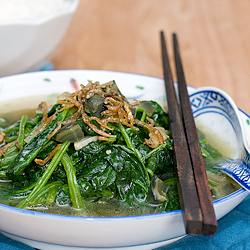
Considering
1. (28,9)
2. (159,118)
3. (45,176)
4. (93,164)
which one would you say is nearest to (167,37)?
(28,9)

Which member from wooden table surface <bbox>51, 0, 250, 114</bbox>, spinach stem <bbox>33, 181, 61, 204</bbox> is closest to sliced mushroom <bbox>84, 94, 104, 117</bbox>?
spinach stem <bbox>33, 181, 61, 204</bbox>

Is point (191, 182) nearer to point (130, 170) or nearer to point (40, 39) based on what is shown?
point (130, 170)

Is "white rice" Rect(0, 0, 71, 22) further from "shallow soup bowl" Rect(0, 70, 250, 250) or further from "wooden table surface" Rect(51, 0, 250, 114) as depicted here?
"shallow soup bowl" Rect(0, 70, 250, 250)

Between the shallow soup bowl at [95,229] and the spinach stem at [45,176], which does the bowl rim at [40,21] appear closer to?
the spinach stem at [45,176]

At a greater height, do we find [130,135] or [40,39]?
[40,39]

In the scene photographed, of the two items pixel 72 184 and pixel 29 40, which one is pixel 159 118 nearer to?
pixel 72 184

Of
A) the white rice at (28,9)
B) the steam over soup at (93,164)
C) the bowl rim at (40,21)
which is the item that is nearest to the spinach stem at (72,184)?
the steam over soup at (93,164)

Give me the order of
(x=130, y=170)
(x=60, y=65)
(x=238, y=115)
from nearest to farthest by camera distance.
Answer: (x=130, y=170)
(x=238, y=115)
(x=60, y=65)

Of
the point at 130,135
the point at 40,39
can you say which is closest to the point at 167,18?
the point at 40,39
